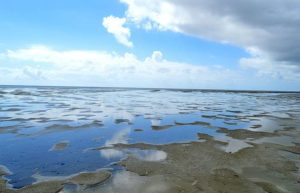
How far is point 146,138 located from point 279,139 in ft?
27.8

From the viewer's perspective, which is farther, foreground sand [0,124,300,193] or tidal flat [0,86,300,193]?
tidal flat [0,86,300,193]

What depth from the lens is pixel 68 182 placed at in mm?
8906

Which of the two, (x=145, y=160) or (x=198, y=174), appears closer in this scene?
(x=198, y=174)

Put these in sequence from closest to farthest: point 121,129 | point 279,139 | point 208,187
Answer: point 208,187 < point 279,139 < point 121,129

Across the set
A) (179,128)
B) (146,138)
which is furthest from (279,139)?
(146,138)

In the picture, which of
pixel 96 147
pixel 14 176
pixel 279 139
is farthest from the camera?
pixel 279 139

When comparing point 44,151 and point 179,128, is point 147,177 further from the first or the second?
point 179,128

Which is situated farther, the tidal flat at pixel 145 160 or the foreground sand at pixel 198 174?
the tidal flat at pixel 145 160

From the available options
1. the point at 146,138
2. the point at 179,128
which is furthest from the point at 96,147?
the point at 179,128

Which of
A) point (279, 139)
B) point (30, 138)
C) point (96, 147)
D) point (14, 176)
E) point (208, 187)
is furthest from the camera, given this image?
point (279, 139)

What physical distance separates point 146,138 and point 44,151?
5961mm

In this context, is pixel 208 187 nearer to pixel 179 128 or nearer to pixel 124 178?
pixel 124 178

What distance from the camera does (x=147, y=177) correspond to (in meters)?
9.66

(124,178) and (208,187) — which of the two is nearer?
(208,187)
